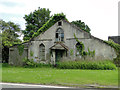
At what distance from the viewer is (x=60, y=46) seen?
2053 centimetres

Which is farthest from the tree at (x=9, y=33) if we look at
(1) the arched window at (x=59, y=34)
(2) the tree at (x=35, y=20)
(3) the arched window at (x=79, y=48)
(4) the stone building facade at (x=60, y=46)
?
(2) the tree at (x=35, y=20)

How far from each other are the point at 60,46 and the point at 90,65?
17.1 ft

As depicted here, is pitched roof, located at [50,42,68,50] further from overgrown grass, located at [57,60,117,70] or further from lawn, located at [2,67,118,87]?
lawn, located at [2,67,118,87]

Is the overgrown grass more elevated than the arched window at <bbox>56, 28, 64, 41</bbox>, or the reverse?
the arched window at <bbox>56, 28, 64, 41</bbox>

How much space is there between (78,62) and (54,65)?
3931 mm

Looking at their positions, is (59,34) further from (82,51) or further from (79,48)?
(82,51)

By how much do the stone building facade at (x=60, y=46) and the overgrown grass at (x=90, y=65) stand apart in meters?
1.14

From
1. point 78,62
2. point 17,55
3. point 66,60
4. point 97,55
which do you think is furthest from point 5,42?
point 97,55

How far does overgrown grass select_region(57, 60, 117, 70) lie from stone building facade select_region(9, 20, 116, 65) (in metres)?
1.14

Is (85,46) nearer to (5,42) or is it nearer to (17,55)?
(17,55)

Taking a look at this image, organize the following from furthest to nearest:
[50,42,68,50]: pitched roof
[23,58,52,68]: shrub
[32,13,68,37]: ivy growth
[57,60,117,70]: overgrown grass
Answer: [32,13,68,37]: ivy growth < [23,58,52,68]: shrub < [50,42,68,50]: pitched roof < [57,60,117,70]: overgrown grass

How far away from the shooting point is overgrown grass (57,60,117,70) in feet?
57.7

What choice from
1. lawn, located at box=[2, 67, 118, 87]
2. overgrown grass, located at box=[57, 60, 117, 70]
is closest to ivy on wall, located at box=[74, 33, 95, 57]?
overgrown grass, located at box=[57, 60, 117, 70]

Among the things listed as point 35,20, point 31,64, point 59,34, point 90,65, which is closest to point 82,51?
point 90,65
